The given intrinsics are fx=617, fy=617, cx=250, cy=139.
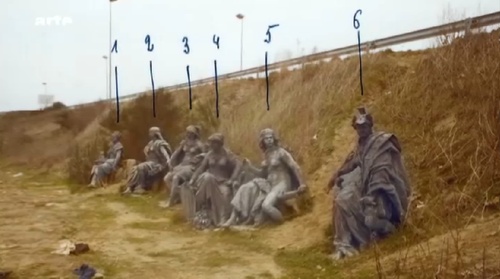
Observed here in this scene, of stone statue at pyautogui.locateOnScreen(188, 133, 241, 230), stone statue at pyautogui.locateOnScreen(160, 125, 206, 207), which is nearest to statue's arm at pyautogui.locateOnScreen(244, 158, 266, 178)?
stone statue at pyautogui.locateOnScreen(188, 133, 241, 230)

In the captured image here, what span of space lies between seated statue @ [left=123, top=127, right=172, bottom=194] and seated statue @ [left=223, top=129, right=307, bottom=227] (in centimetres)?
293

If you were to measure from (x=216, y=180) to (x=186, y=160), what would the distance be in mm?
1729

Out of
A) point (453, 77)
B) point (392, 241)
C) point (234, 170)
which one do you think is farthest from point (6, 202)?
point (453, 77)

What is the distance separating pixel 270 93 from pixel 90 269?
3.94m

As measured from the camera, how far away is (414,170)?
5.95 meters

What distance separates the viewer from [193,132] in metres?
8.08

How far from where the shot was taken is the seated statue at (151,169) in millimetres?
9016

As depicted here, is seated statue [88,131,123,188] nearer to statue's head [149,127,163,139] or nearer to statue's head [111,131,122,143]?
statue's head [111,131,122,143]

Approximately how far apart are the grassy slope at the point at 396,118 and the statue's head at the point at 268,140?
59 centimetres

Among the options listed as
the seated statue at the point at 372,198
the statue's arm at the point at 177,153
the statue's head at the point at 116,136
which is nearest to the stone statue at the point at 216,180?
the statue's arm at the point at 177,153

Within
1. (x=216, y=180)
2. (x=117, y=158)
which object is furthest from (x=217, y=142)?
(x=117, y=158)

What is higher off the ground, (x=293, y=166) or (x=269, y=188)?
(x=293, y=166)

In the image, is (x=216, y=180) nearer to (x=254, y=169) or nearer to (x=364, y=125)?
(x=254, y=169)

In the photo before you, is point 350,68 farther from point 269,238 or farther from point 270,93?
point 269,238
